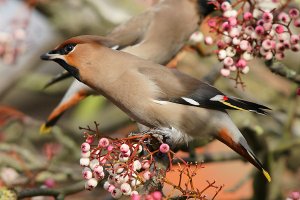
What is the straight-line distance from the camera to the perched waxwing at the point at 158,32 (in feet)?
11.6

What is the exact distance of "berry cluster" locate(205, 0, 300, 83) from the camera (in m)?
2.58

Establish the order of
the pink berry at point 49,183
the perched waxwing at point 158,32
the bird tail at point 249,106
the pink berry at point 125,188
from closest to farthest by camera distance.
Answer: the pink berry at point 125,188, the bird tail at point 249,106, the pink berry at point 49,183, the perched waxwing at point 158,32

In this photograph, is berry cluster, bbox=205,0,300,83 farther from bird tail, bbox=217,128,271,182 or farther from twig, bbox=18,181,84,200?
twig, bbox=18,181,84,200

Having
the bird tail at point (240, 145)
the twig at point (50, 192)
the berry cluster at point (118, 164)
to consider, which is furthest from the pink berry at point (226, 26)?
the twig at point (50, 192)

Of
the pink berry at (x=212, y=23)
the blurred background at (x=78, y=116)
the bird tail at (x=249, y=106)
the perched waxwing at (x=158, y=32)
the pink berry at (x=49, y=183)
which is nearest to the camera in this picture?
the bird tail at (x=249, y=106)

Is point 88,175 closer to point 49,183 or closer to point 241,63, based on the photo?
point 241,63

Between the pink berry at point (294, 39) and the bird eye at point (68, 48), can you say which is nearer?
the pink berry at point (294, 39)

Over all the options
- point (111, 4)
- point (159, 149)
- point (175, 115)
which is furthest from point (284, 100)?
point (159, 149)

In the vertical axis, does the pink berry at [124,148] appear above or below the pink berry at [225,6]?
below

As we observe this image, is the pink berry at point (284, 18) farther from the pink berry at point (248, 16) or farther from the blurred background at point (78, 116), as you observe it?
the blurred background at point (78, 116)

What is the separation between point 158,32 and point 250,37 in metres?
1.16

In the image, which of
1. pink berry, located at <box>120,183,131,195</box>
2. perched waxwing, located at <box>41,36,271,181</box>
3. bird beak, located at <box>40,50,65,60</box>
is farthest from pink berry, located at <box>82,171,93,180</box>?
bird beak, located at <box>40,50,65,60</box>

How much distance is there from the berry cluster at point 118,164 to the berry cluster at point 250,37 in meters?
0.48

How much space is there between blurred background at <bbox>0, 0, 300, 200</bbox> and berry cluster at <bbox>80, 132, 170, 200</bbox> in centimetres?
108
